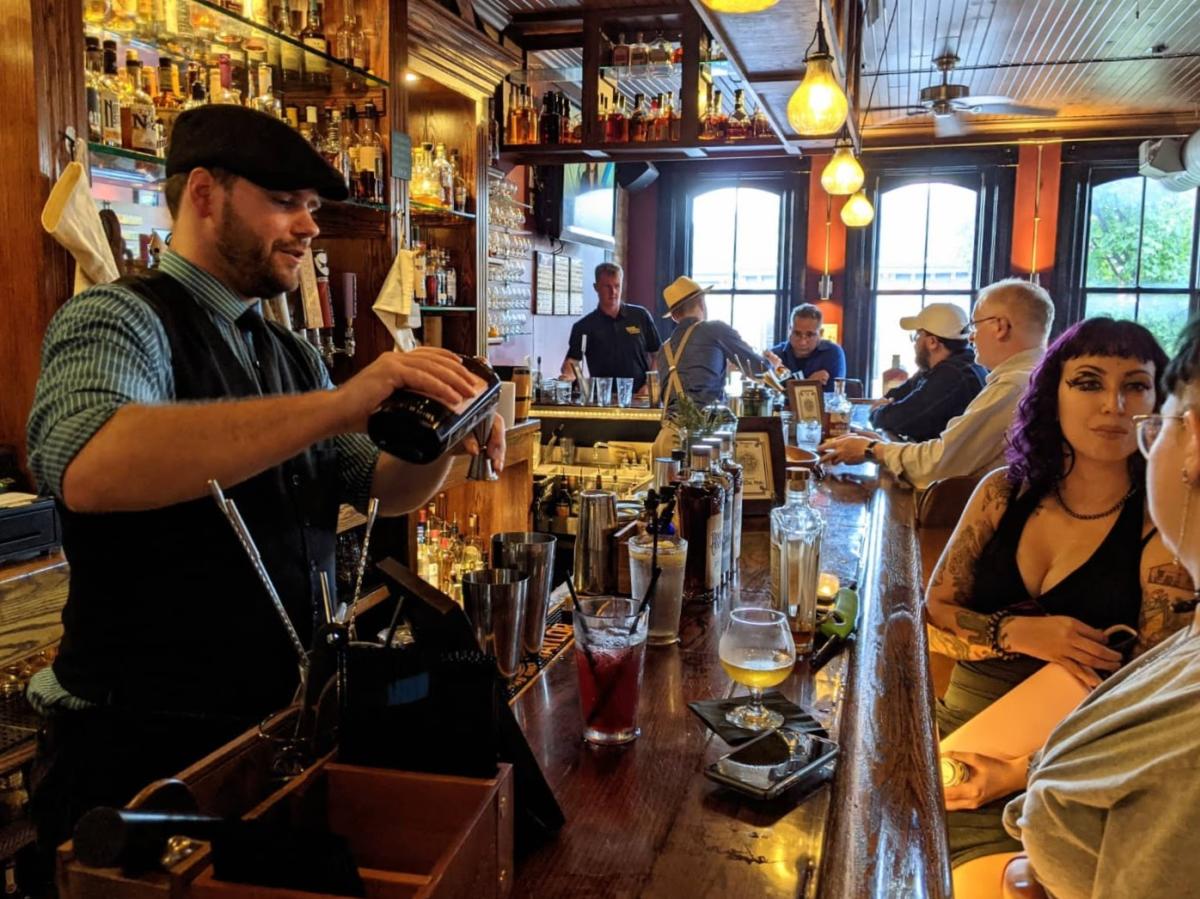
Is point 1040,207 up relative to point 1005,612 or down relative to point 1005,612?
up

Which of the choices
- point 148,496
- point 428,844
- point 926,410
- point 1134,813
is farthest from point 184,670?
point 926,410

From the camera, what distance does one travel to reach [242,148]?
4.88 feet

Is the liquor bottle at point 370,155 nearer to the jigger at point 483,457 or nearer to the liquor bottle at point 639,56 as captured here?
the jigger at point 483,457

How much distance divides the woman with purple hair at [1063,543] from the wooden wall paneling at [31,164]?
2.21m

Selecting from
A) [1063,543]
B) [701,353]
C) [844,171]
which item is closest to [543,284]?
[701,353]

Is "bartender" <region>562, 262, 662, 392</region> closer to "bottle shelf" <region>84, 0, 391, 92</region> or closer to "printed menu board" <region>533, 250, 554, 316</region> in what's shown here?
"printed menu board" <region>533, 250, 554, 316</region>

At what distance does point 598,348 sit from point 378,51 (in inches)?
158

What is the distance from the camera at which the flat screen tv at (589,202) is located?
25.0ft

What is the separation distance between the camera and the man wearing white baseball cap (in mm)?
4395

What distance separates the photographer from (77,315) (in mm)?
1337

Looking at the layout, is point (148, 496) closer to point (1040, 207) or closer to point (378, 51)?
point (378, 51)

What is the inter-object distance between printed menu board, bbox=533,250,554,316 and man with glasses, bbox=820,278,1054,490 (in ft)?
13.3

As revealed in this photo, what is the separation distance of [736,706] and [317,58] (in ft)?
8.91

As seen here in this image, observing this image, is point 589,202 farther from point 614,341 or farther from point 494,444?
point 494,444
